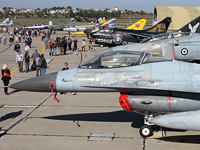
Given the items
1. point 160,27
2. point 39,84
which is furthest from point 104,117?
point 160,27

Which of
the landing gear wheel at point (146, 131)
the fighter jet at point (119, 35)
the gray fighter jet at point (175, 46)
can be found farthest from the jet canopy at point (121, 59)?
the fighter jet at point (119, 35)

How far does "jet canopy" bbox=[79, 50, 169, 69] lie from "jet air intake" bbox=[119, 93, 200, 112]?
106 cm

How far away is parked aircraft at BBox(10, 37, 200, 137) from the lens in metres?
8.42

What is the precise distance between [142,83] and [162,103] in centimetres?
81

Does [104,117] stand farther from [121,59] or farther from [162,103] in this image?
[162,103]

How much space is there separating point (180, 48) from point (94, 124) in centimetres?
566

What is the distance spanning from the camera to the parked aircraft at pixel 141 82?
27.6 feet

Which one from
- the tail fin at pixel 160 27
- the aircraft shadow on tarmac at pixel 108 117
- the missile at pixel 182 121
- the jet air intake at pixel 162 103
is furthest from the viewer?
the tail fin at pixel 160 27

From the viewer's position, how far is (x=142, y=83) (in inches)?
337

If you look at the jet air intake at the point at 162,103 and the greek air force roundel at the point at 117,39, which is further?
the greek air force roundel at the point at 117,39

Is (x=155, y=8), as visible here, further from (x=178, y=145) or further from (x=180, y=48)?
(x=178, y=145)

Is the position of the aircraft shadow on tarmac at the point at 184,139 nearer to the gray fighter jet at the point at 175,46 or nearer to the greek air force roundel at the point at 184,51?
the gray fighter jet at the point at 175,46

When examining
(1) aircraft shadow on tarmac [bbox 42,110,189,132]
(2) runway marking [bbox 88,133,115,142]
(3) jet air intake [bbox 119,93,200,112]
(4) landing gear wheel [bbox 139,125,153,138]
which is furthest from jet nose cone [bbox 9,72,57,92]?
(4) landing gear wheel [bbox 139,125,153,138]

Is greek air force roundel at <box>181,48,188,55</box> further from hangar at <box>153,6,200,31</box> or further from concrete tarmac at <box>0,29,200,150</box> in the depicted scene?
hangar at <box>153,6,200,31</box>
